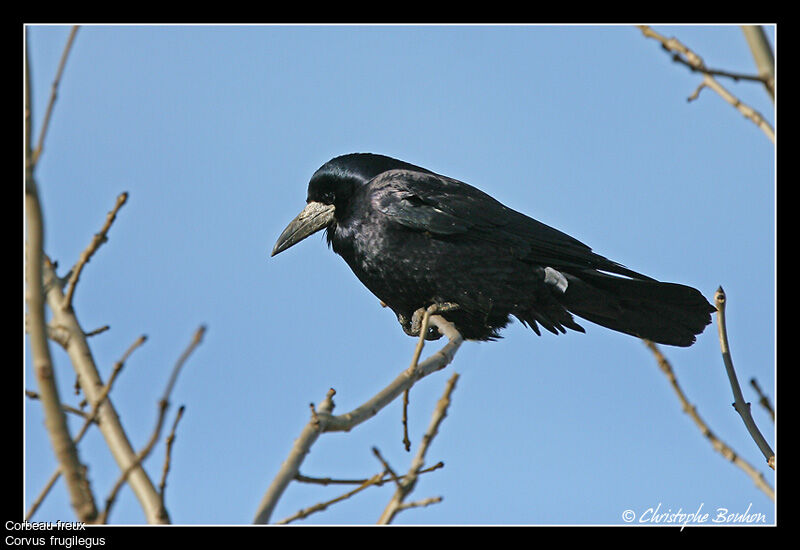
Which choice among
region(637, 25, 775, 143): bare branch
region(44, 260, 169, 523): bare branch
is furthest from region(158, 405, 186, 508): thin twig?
region(637, 25, 775, 143): bare branch

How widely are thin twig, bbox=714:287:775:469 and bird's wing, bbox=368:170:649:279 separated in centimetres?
260

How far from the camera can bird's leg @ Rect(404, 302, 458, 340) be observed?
597 cm

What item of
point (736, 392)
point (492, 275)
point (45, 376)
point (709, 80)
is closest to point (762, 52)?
point (709, 80)

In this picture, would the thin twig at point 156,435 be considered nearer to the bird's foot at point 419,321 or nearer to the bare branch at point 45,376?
the bare branch at point 45,376

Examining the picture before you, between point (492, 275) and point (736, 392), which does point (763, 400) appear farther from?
point (492, 275)

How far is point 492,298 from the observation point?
5.93 metres

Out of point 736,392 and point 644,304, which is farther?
point 644,304

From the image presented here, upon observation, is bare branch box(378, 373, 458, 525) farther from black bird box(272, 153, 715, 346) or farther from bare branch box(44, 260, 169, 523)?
black bird box(272, 153, 715, 346)

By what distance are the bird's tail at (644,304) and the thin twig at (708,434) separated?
250 centimetres

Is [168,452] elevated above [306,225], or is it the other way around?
[306,225]

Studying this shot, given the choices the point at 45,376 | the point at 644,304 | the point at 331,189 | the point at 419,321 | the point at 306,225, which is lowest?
the point at 45,376

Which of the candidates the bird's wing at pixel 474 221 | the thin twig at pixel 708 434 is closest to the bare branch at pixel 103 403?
the thin twig at pixel 708 434

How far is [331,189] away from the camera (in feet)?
22.5

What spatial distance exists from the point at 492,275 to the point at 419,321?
57 centimetres
